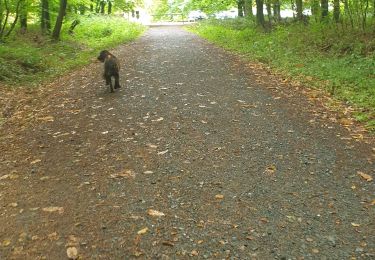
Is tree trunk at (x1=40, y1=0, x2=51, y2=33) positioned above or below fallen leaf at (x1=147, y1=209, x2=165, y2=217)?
above

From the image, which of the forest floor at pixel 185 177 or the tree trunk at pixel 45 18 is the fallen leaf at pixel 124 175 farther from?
the tree trunk at pixel 45 18

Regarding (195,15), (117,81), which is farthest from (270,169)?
(195,15)

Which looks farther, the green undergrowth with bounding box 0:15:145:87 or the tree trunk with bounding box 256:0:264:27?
the tree trunk with bounding box 256:0:264:27

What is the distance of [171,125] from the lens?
6637 mm

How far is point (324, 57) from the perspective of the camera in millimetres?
11375

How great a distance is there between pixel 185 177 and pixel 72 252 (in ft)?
5.78

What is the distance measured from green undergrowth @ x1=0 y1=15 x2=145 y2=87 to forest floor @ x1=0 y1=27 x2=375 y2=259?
237cm

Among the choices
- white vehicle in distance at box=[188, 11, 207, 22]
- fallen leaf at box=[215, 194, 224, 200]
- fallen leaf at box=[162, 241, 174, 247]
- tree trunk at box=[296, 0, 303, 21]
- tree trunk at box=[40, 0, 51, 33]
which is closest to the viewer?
fallen leaf at box=[162, 241, 174, 247]

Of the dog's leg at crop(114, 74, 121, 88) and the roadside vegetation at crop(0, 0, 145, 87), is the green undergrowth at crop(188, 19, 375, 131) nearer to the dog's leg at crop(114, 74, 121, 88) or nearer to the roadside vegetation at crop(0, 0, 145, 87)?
the dog's leg at crop(114, 74, 121, 88)

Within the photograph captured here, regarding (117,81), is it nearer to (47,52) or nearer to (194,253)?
(194,253)

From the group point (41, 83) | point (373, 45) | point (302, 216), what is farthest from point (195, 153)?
point (373, 45)

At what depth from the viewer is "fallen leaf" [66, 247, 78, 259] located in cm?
337

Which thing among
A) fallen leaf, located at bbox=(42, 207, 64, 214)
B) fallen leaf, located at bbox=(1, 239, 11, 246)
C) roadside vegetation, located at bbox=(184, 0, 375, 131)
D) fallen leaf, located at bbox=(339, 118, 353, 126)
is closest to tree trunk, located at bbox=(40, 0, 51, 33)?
roadside vegetation, located at bbox=(184, 0, 375, 131)

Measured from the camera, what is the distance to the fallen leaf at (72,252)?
11.1 ft
